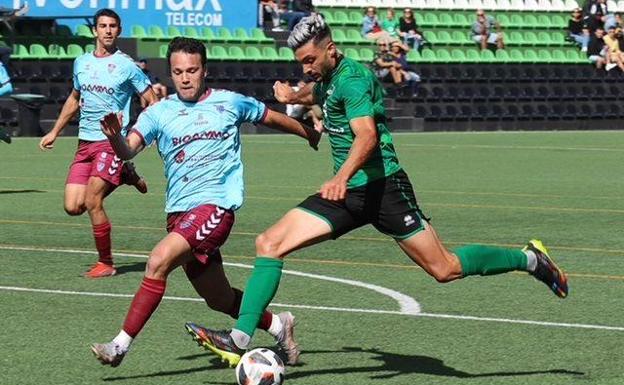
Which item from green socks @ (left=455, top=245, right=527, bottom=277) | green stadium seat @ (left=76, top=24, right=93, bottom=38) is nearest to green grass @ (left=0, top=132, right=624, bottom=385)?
green socks @ (left=455, top=245, right=527, bottom=277)

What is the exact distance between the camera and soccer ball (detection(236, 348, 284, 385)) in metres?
7.04

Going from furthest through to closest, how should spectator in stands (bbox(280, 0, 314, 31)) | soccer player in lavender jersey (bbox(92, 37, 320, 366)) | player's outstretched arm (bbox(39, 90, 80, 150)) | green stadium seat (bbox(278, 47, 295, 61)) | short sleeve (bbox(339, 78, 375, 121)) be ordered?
spectator in stands (bbox(280, 0, 314, 31))
green stadium seat (bbox(278, 47, 295, 61))
player's outstretched arm (bbox(39, 90, 80, 150))
soccer player in lavender jersey (bbox(92, 37, 320, 366))
short sleeve (bbox(339, 78, 375, 121))

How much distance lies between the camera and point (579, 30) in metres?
43.9

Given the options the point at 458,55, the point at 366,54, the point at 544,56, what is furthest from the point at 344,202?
the point at 544,56

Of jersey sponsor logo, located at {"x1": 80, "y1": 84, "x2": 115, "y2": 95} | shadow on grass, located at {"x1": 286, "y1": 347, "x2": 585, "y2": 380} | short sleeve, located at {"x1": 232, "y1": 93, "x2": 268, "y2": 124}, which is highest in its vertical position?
short sleeve, located at {"x1": 232, "y1": 93, "x2": 268, "y2": 124}

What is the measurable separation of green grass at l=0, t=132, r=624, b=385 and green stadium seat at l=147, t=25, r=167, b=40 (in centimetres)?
1356

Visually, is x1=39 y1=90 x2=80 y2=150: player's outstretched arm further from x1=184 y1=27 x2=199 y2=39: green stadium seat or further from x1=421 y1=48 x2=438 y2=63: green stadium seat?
x1=421 y1=48 x2=438 y2=63: green stadium seat

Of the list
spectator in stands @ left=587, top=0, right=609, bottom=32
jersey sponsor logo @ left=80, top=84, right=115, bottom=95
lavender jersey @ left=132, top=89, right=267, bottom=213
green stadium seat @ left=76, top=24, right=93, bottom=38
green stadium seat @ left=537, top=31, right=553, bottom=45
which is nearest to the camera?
lavender jersey @ left=132, top=89, right=267, bottom=213

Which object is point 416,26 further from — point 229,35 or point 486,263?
point 486,263

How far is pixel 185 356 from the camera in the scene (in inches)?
323

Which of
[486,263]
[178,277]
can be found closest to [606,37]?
[178,277]

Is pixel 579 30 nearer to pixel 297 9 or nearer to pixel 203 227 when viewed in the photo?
pixel 297 9

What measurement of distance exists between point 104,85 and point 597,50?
107 ft

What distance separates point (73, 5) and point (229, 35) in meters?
4.84
